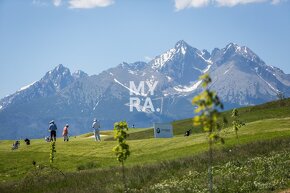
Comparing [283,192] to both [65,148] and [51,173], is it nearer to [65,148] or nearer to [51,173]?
[51,173]

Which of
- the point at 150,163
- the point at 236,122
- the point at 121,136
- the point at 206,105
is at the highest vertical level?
the point at 236,122

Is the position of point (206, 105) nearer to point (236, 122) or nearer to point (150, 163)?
point (150, 163)

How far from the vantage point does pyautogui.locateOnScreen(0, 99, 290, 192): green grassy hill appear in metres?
31.5

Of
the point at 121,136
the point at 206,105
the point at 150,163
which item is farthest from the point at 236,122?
the point at 206,105

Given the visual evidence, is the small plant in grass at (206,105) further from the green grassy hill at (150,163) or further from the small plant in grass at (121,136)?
the small plant in grass at (121,136)

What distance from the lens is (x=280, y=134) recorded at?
164ft

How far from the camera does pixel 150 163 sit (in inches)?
1601

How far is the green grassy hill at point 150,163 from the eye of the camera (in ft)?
104

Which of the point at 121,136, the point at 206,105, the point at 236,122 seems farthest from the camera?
the point at 236,122

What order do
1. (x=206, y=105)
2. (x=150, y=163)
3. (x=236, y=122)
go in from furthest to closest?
1. (x=236, y=122)
2. (x=150, y=163)
3. (x=206, y=105)

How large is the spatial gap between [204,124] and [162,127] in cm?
4860

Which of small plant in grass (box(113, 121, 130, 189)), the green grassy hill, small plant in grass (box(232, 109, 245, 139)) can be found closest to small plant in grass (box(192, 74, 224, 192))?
the green grassy hill

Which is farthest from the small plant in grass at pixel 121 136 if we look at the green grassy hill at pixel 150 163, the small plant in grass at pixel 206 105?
the small plant in grass at pixel 206 105

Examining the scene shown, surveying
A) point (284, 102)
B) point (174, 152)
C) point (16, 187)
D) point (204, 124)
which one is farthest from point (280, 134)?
point (284, 102)
